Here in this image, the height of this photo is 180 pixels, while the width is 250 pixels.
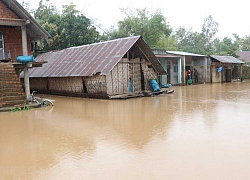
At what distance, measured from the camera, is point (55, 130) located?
22.7ft

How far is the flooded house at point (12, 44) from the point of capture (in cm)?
1112

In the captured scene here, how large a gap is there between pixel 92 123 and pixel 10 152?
2.84m

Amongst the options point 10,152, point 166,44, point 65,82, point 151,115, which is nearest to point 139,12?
point 166,44

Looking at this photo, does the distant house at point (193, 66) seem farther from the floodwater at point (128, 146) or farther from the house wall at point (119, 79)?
the floodwater at point (128, 146)

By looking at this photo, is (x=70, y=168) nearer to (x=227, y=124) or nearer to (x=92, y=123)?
(x=92, y=123)

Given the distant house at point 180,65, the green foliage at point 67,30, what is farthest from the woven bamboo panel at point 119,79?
the green foliage at point 67,30

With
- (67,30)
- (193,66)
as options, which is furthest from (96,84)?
(193,66)

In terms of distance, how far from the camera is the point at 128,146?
5.27 metres

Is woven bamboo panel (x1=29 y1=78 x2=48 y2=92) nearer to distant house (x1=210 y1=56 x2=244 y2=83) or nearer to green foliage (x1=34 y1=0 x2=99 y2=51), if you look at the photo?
green foliage (x1=34 y1=0 x2=99 y2=51)

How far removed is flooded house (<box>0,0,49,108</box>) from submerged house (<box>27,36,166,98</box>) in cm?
283

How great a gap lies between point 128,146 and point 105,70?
26.7 ft

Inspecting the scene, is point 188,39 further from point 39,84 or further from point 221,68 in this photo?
point 39,84

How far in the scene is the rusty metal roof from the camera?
1374 cm

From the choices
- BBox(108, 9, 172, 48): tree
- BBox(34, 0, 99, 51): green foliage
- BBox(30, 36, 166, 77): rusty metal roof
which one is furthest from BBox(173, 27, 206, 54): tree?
BBox(30, 36, 166, 77): rusty metal roof
